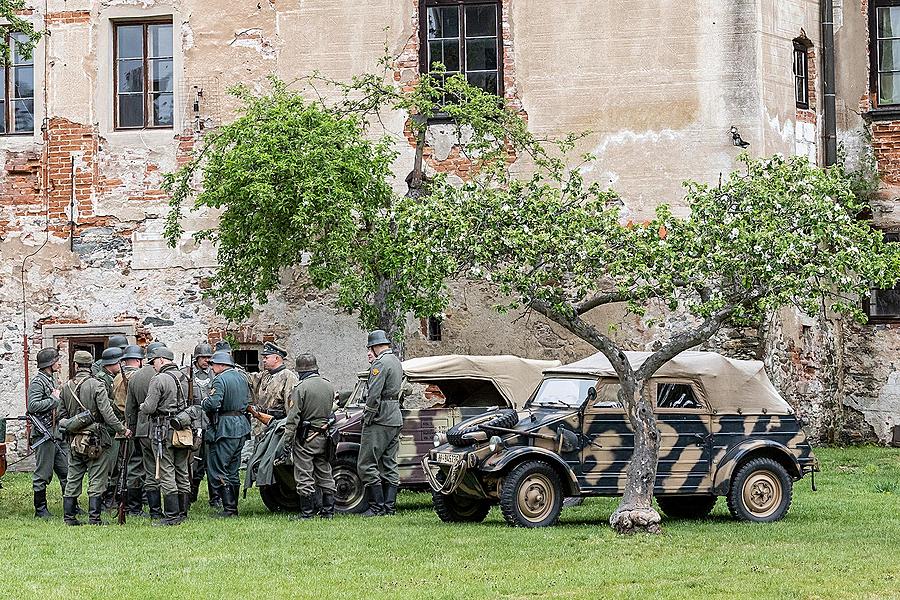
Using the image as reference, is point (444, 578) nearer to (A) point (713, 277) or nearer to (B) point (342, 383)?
(A) point (713, 277)

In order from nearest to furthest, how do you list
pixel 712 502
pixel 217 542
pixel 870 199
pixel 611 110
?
pixel 217 542
pixel 712 502
pixel 611 110
pixel 870 199

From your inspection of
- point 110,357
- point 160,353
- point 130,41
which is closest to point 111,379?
point 110,357

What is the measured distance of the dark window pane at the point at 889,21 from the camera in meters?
22.0

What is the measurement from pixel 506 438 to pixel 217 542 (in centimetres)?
289

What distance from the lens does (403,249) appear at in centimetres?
1459

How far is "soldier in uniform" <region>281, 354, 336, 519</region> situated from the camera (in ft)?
46.8

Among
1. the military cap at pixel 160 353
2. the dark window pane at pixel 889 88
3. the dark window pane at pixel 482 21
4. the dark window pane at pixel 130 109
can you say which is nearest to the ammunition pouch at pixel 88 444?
the military cap at pixel 160 353

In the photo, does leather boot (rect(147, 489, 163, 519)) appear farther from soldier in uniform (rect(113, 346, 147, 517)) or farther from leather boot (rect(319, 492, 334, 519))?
leather boot (rect(319, 492, 334, 519))

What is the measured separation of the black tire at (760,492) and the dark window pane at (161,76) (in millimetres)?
11835

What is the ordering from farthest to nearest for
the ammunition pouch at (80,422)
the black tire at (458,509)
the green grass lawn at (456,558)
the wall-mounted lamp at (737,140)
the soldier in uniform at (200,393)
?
1. the wall-mounted lamp at (737,140)
2. the soldier in uniform at (200,393)
3. the ammunition pouch at (80,422)
4. the black tire at (458,509)
5. the green grass lawn at (456,558)

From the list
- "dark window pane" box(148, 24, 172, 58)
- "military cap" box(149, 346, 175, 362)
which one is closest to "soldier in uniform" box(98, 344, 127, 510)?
"military cap" box(149, 346, 175, 362)

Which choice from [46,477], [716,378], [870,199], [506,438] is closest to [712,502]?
[716,378]

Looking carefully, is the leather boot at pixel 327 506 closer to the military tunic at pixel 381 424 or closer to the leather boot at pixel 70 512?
the military tunic at pixel 381 424

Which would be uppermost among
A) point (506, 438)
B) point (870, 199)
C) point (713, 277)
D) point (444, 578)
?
point (870, 199)
